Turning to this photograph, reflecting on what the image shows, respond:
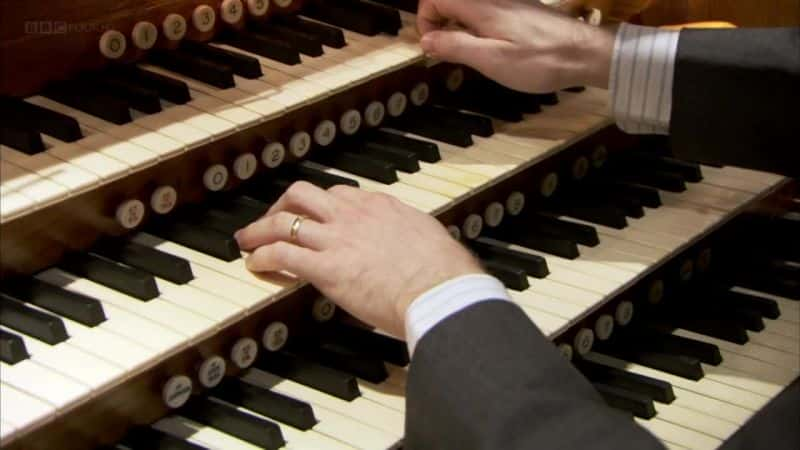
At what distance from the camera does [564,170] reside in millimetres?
2465

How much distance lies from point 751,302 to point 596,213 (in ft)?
1.13

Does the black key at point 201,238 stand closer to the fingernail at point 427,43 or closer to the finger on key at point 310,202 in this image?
the finger on key at point 310,202

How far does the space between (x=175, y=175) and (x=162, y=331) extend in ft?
0.93

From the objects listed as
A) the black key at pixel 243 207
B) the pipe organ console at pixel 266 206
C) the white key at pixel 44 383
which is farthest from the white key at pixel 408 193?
the white key at pixel 44 383

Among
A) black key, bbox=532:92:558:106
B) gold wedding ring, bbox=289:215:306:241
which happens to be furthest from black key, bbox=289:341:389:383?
black key, bbox=532:92:558:106

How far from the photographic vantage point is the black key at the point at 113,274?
1.73 metres

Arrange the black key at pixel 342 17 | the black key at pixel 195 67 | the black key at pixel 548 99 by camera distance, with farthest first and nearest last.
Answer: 1. the black key at pixel 548 99
2. the black key at pixel 342 17
3. the black key at pixel 195 67

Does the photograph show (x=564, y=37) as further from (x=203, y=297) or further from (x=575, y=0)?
(x=203, y=297)

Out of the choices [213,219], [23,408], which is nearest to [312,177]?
[213,219]

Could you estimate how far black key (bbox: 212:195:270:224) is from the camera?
6.26 feet

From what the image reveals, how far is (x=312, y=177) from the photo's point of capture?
6.67 ft

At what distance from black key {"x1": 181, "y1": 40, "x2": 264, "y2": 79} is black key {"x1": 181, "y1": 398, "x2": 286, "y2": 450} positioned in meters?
0.47

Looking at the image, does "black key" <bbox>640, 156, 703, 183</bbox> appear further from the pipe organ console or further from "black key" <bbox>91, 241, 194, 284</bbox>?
"black key" <bbox>91, 241, 194, 284</bbox>

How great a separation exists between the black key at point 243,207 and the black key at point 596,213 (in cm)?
63
